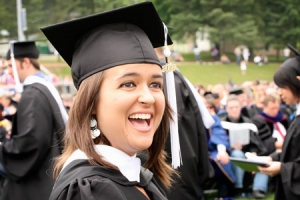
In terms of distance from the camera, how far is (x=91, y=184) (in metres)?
2.02

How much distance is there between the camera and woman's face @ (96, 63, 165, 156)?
6.84 feet

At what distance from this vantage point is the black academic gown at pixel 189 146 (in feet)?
15.3

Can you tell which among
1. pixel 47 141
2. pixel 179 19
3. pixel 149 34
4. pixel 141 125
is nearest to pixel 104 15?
pixel 149 34

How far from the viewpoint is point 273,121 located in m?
7.85

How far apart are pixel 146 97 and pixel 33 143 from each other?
2.61 meters

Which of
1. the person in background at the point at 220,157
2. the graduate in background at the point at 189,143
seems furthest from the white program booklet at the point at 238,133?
the graduate in background at the point at 189,143

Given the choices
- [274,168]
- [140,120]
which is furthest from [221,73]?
[140,120]

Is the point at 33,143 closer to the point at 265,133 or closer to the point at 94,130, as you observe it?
the point at 94,130

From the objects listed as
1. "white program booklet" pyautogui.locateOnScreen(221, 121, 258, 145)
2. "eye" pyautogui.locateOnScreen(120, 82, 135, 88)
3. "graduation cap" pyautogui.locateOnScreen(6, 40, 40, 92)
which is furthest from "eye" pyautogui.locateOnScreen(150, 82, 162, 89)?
"white program booklet" pyautogui.locateOnScreen(221, 121, 258, 145)

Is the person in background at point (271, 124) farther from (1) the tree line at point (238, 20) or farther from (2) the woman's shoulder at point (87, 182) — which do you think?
(1) the tree line at point (238, 20)

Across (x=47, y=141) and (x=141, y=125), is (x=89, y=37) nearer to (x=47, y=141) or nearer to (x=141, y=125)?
(x=141, y=125)

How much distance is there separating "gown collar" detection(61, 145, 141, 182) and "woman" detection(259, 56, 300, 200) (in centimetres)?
252

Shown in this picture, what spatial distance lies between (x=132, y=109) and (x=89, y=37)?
44 centimetres

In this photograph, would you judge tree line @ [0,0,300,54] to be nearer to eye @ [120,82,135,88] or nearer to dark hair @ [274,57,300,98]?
dark hair @ [274,57,300,98]
